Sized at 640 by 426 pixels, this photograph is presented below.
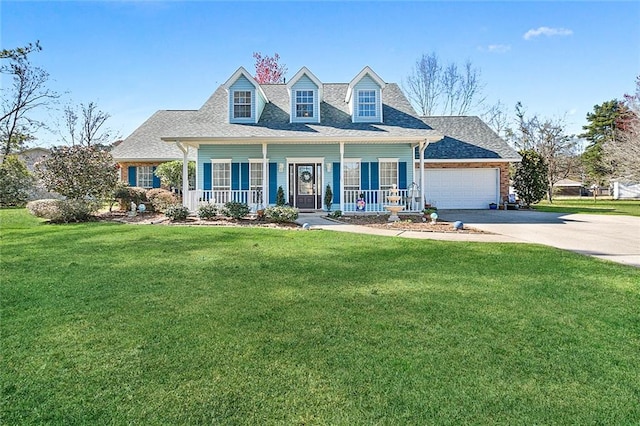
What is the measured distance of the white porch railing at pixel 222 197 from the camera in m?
15.3

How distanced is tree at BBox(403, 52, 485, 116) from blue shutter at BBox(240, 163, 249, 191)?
73.4 feet

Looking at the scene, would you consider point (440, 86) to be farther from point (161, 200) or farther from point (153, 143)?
point (161, 200)

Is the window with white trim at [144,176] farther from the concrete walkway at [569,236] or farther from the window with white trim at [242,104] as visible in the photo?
the concrete walkway at [569,236]

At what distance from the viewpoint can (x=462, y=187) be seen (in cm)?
2022

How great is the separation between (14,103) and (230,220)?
26500 mm

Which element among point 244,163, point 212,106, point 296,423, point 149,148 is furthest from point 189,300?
point 149,148

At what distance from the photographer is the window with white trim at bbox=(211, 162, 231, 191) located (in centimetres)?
1688

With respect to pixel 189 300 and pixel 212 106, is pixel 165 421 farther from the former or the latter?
pixel 212 106

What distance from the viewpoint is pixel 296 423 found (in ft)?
7.42

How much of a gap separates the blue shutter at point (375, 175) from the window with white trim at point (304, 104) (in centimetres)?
364

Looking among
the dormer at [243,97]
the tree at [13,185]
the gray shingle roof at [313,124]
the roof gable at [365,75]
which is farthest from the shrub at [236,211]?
the tree at [13,185]

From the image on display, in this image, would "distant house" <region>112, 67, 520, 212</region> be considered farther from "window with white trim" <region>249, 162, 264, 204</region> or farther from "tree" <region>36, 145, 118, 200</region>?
"tree" <region>36, 145, 118, 200</region>

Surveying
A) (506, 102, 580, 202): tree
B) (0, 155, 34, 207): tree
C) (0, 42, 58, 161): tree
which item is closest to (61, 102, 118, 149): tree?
(0, 42, 58, 161): tree

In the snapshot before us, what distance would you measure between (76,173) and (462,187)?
1777 cm
